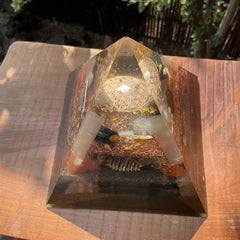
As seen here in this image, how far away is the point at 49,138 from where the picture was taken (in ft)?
2.85

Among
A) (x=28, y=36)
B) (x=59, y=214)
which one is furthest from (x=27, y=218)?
(x=28, y=36)

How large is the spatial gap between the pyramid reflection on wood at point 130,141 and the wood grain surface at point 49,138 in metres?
0.04

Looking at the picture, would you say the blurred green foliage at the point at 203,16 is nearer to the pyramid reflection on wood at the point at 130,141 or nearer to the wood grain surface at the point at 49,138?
the wood grain surface at the point at 49,138

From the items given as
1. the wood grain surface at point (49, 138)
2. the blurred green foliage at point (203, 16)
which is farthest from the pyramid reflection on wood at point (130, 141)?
the blurred green foliage at point (203, 16)

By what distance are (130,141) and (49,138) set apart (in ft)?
0.93

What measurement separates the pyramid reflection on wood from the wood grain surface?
0.13ft

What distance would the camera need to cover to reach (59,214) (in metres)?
0.80

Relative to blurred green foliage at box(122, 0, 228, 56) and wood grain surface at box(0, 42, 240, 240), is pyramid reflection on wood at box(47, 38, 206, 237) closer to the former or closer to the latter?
wood grain surface at box(0, 42, 240, 240)

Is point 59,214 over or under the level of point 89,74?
under

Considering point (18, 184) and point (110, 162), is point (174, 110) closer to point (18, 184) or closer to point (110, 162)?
point (110, 162)

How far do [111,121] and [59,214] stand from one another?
0.32 m

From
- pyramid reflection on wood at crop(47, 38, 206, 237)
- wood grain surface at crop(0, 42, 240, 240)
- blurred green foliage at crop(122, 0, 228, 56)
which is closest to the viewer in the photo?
pyramid reflection on wood at crop(47, 38, 206, 237)

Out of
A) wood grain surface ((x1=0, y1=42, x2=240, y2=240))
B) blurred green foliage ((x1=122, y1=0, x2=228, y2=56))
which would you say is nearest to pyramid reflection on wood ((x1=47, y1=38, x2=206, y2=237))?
wood grain surface ((x1=0, y1=42, x2=240, y2=240))

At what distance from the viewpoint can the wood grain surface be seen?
0.79 m
